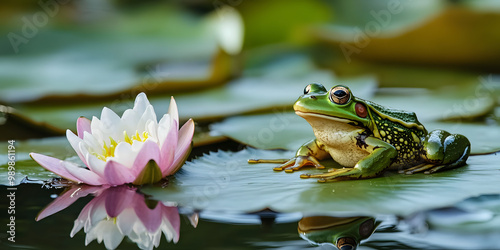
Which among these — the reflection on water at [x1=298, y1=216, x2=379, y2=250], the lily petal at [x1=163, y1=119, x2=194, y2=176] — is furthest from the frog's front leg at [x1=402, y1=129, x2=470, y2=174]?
the lily petal at [x1=163, y1=119, x2=194, y2=176]

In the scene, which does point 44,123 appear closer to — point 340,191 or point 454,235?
point 340,191

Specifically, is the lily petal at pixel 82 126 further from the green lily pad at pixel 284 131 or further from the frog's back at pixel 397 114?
the frog's back at pixel 397 114

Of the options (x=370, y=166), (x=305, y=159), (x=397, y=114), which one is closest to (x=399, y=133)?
(x=397, y=114)

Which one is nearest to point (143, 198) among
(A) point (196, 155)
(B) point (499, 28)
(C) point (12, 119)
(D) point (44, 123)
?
(A) point (196, 155)

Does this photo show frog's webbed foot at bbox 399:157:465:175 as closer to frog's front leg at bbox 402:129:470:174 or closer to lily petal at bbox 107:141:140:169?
frog's front leg at bbox 402:129:470:174

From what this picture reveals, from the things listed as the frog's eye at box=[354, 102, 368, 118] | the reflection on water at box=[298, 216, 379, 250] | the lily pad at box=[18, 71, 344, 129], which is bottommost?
the reflection on water at box=[298, 216, 379, 250]

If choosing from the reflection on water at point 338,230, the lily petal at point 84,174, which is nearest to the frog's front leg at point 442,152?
the reflection on water at point 338,230

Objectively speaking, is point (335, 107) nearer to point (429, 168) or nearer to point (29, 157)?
point (429, 168)
